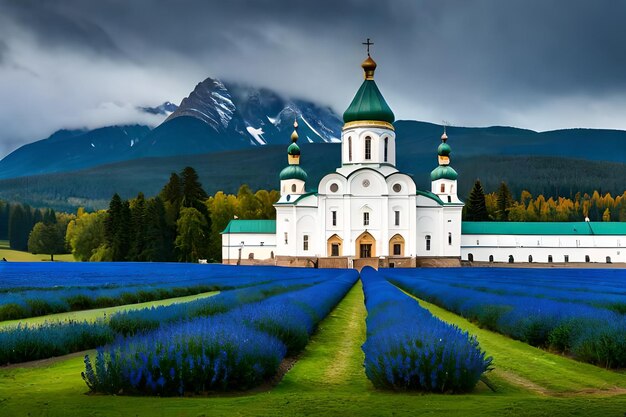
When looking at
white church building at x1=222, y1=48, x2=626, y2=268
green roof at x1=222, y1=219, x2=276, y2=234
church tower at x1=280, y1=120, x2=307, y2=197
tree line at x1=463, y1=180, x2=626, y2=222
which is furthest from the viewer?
tree line at x1=463, y1=180, x2=626, y2=222

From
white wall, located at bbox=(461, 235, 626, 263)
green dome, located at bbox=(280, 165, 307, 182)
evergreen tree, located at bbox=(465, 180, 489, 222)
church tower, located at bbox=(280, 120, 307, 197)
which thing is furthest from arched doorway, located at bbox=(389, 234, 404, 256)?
evergreen tree, located at bbox=(465, 180, 489, 222)

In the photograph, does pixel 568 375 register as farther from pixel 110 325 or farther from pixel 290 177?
pixel 290 177

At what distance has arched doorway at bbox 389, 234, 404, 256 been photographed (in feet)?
226

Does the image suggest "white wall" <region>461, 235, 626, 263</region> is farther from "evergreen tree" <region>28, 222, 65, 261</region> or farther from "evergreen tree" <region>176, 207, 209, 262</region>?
"evergreen tree" <region>28, 222, 65, 261</region>

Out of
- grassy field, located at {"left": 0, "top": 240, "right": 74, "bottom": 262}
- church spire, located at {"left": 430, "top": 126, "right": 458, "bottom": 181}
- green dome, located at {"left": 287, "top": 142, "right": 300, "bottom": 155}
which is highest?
green dome, located at {"left": 287, "top": 142, "right": 300, "bottom": 155}

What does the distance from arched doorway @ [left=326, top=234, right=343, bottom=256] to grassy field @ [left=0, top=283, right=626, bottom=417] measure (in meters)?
55.0

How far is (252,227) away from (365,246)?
15.9 meters

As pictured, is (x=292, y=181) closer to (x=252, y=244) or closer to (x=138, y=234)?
(x=252, y=244)

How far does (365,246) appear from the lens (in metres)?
69.3

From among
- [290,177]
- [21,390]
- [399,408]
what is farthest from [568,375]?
[290,177]

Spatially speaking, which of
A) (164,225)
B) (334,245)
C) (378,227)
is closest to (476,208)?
(378,227)

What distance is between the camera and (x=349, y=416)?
21.0 feet

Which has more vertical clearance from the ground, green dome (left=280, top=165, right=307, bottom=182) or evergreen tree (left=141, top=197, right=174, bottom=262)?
green dome (left=280, top=165, right=307, bottom=182)

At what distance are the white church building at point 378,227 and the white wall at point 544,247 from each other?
0.12 metres
